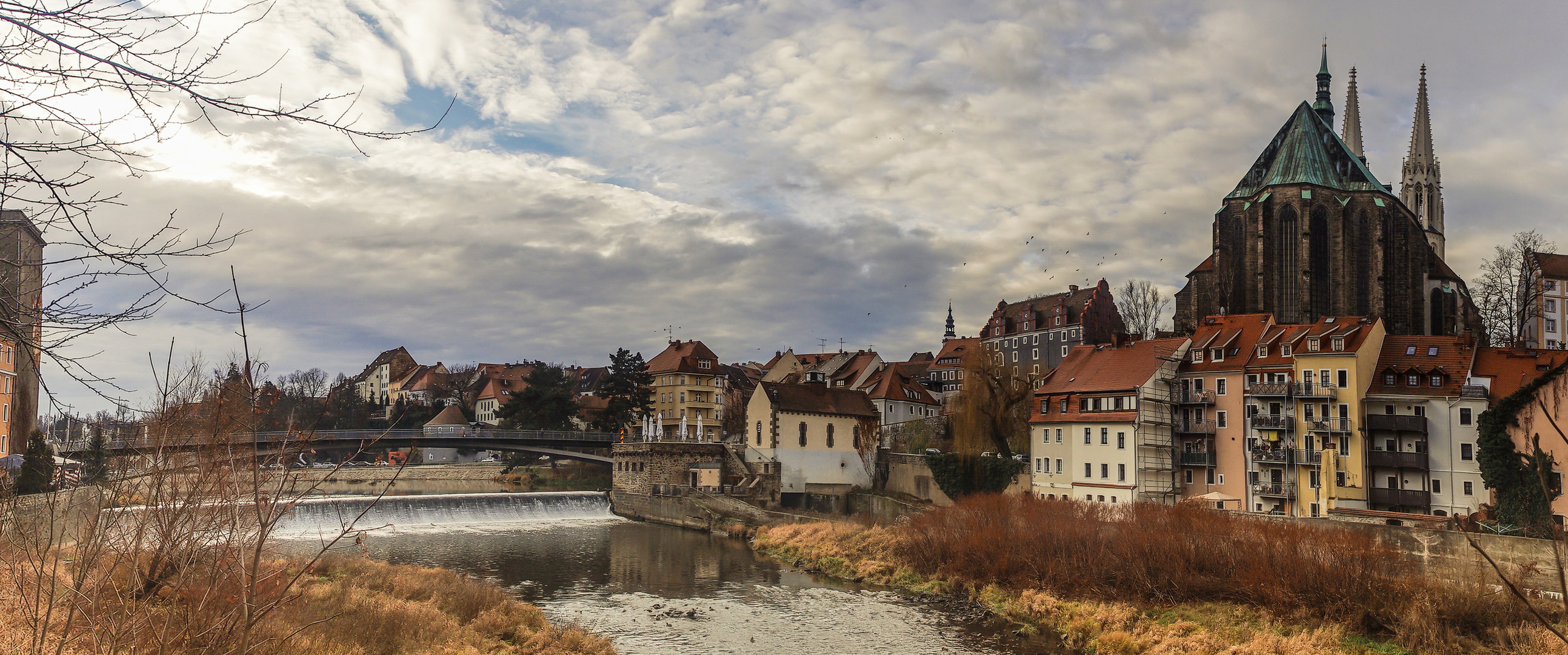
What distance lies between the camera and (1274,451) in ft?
142

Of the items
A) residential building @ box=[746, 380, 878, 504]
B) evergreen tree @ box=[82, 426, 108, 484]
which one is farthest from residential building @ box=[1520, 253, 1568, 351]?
evergreen tree @ box=[82, 426, 108, 484]

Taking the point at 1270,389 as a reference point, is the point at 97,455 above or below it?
below

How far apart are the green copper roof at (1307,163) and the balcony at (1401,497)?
3231 cm

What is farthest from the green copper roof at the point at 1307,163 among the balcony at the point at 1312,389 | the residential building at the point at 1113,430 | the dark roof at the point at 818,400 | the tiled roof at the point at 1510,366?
the dark roof at the point at 818,400

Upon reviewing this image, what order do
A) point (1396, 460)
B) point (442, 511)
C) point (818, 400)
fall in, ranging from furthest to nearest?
1. point (818, 400)
2. point (442, 511)
3. point (1396, 460)

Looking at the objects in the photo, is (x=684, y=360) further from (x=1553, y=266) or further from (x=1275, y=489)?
(x=1553, y=266)

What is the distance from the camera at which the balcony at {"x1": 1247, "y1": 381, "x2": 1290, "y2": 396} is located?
142 ft

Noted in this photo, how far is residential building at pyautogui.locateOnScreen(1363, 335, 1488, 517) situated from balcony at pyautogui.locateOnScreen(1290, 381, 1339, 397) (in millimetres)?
1576

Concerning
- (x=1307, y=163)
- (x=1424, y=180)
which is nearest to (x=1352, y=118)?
(x=1424, y=180)

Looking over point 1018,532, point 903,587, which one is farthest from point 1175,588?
point 903,587

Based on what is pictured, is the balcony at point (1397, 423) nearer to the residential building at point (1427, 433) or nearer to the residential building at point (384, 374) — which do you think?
the residential building at point (1427, 433)

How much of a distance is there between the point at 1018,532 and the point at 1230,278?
44239 millimetres

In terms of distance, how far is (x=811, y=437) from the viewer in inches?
2434

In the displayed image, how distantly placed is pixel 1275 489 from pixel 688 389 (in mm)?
45859
